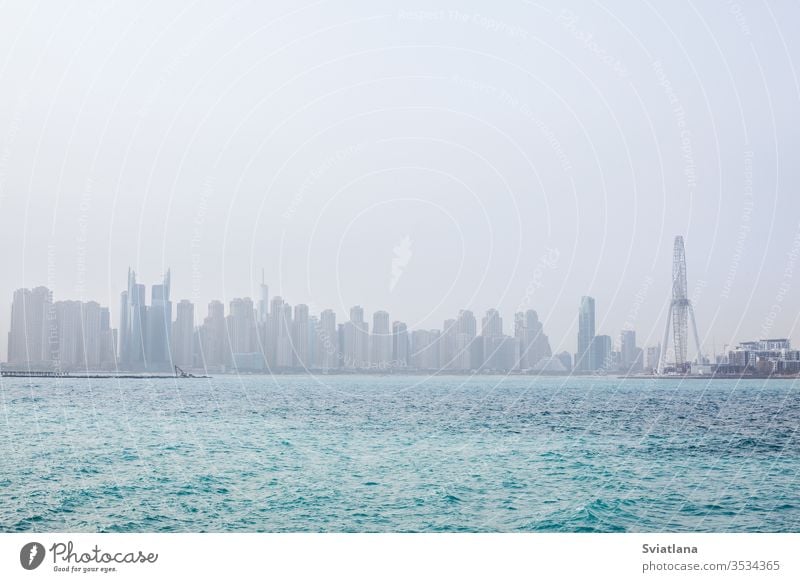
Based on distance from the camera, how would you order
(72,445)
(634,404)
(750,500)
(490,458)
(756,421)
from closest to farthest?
(750,500), (490,458), (72,445), (756,421), (634,404)

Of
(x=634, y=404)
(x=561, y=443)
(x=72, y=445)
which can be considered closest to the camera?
(x=72, y=445)

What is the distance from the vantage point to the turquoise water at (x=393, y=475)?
48.9 ft

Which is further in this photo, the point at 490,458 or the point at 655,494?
the point at 490,458

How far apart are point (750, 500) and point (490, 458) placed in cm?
737

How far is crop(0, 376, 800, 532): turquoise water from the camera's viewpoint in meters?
14.9

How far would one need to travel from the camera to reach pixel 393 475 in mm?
19516

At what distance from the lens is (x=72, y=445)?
2498 centimetres
